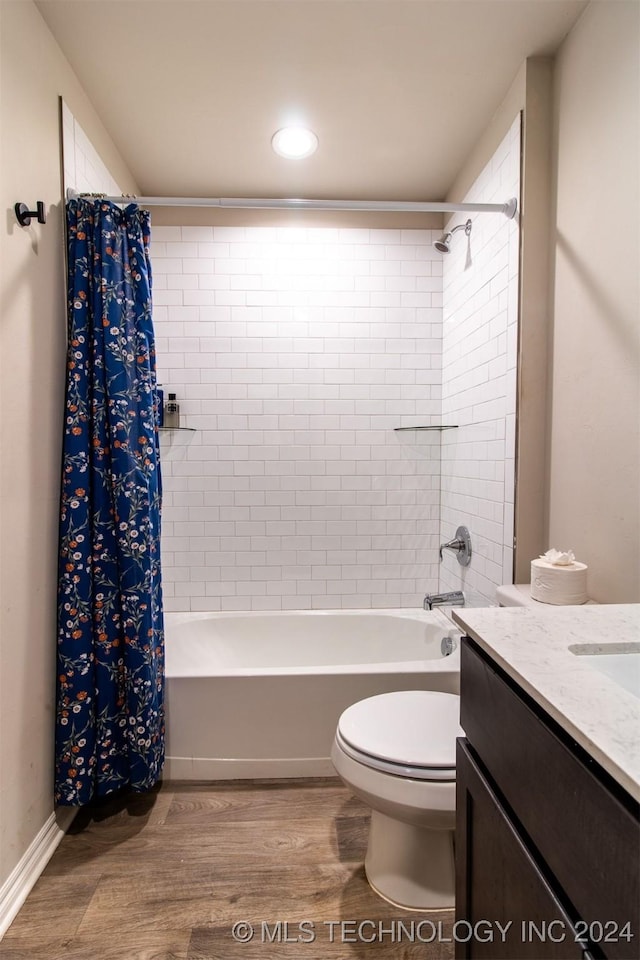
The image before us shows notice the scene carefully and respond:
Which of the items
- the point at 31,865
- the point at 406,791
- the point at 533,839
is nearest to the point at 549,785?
the point at 533,839

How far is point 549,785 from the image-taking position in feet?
2.02

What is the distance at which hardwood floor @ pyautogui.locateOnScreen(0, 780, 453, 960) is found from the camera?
3.97ft

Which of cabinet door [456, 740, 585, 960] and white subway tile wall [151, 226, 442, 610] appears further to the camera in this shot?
white subway tile wall [151, 226, 442, 610]

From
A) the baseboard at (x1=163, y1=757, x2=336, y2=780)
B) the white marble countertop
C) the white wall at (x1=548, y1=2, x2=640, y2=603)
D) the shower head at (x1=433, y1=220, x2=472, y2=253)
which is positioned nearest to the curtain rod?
the white wall at (x1=548, y1=2, x2=640, y2=603)

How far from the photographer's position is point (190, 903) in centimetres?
133

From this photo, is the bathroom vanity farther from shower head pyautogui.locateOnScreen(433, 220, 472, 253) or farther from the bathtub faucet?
shower head pyautogui.locateOnScreen(433, 220, 472, 253)

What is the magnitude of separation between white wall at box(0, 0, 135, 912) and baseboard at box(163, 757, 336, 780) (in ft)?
1.59

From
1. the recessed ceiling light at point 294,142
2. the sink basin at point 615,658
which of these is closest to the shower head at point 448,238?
the recessed ceiling light at point 294,142

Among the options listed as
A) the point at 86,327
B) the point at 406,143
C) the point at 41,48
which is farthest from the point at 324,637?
the point at 41,48

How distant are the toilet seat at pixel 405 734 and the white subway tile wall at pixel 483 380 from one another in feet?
2.04

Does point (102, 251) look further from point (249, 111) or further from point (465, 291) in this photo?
point (465, 291)

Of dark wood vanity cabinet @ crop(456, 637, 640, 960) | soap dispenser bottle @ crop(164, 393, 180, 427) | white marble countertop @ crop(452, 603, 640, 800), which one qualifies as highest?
soap dispenser bottle @ crop(164, 393, 180, 427)

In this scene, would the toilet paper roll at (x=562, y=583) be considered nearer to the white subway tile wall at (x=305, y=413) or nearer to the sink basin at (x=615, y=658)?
the sink basin at (x=615, y=658)

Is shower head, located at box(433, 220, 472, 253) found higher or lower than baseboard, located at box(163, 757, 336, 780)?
higher
